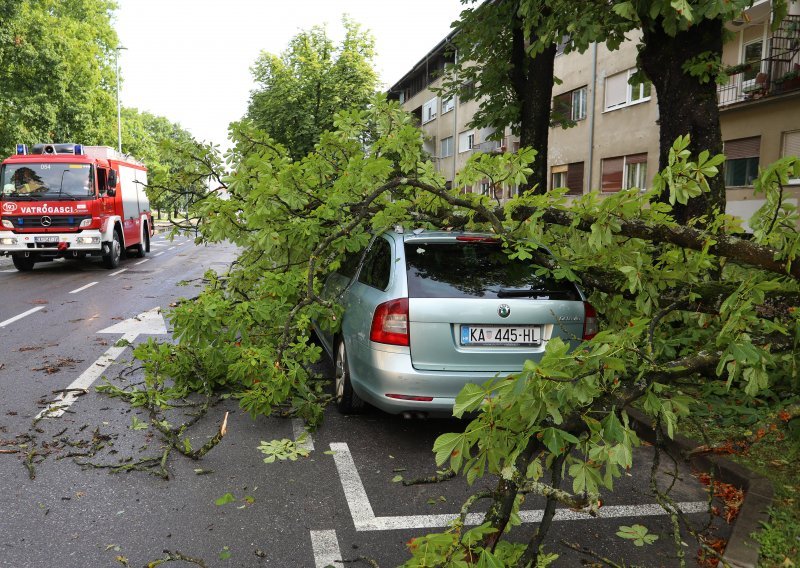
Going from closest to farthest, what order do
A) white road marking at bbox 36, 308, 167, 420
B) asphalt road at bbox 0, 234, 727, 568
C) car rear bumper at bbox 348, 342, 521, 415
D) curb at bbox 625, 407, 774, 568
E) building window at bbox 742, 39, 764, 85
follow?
1. curb at bbox 625, 407, 774, 568
2. asphalt road at bbox 0, 234, 727, 568
3. car rear bumper at bbox 348, 342, 521, 415
4. white road marking at bbox 36, 308, 167, 420
5. building window at bbox 742, 39, 764, 85

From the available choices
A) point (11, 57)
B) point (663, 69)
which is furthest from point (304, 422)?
point (11, 57)

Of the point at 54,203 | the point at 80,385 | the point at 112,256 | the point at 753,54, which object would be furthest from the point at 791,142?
the point at 54,203

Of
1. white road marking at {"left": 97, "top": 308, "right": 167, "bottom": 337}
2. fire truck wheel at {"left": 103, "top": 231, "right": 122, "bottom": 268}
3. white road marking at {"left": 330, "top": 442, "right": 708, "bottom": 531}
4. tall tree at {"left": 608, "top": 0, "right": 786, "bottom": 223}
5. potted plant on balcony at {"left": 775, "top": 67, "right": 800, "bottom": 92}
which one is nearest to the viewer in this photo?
white road marking at {"left": 330, "top": 442, "right": 708, "bottom": 531}

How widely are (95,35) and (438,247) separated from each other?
47131 millimetres

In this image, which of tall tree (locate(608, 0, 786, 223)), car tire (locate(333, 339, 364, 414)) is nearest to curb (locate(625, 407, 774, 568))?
car tire (locate(333, 339, 364, 414))

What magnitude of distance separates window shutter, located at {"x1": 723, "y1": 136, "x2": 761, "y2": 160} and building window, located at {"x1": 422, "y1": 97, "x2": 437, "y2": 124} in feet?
99.2

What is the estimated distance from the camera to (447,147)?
1817 inches

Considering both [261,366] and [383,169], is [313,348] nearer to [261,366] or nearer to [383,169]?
[261,366]

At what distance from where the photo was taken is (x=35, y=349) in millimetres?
7938

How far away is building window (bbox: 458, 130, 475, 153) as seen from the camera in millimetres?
41369

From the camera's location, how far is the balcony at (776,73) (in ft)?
57.2

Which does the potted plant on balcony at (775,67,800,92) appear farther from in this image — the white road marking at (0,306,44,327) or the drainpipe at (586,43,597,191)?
the white road marking at (0,306,44,327)

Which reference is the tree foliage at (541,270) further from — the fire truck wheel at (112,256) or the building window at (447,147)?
the building window at (447,147)

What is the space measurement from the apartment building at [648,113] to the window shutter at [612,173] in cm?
4
